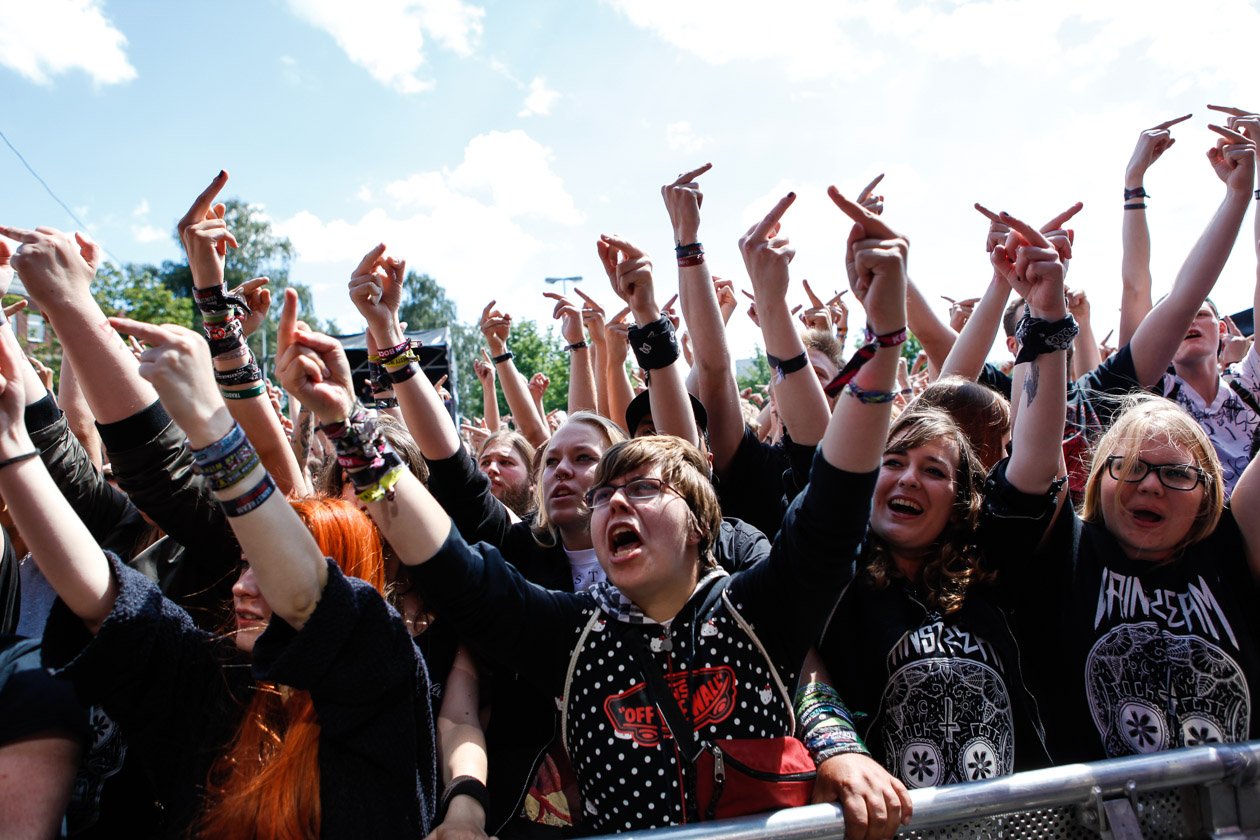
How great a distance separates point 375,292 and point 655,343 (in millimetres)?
891

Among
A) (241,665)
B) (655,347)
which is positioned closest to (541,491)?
(655,347)

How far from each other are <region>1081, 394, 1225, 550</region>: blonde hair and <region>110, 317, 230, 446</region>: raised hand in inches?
86.2

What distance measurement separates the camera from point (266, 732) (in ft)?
5.80

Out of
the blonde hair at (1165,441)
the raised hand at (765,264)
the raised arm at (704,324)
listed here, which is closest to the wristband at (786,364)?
the raised hand at (765,264)

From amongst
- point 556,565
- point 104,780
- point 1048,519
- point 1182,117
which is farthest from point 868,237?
point 1182,117

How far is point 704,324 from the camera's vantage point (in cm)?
291

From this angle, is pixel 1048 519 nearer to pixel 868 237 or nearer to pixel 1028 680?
pixel 1028 680

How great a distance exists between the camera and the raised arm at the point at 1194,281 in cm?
297

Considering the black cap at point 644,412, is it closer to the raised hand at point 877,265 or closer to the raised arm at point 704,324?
the raised arm at point 704,324

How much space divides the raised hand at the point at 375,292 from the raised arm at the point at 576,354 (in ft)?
6.49

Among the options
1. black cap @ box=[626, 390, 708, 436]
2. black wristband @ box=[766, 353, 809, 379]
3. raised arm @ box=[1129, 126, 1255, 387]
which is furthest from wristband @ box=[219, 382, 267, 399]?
raised arm @ box=[1129, 126, 1255, 387]

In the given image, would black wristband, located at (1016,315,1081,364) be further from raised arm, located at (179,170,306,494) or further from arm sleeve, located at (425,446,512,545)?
raised arm, located at (179,170,306,494)

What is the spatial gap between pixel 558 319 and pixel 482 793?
3.00 m

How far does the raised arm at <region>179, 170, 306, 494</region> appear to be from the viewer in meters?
1.97
